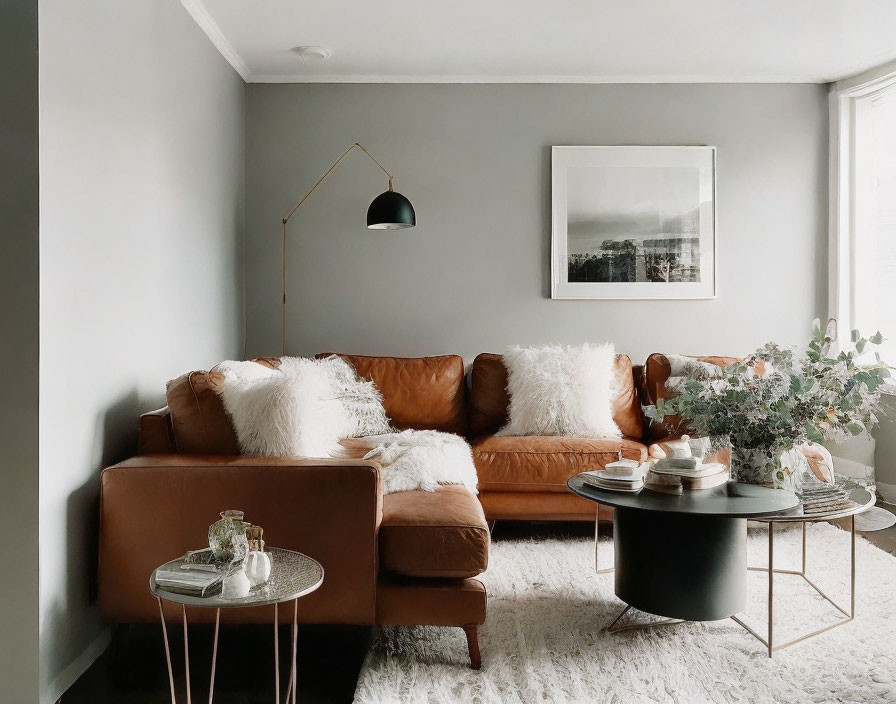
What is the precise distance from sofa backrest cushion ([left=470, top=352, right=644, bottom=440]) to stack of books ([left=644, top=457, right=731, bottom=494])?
5.10 feet

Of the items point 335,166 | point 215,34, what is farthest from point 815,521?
point 215,34

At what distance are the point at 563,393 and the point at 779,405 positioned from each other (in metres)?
1.48

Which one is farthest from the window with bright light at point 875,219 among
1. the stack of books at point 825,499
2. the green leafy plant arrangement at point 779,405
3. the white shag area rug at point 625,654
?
the stack of books at point 825,499

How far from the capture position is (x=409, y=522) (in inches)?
90.4

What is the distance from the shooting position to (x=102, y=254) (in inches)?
96.7

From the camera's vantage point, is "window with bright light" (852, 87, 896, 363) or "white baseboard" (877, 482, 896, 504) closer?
"white baseboard" (877, 482, 896, 504)

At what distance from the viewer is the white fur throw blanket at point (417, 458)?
9.00 feet

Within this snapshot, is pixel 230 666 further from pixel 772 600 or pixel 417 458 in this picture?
pixel 772 600

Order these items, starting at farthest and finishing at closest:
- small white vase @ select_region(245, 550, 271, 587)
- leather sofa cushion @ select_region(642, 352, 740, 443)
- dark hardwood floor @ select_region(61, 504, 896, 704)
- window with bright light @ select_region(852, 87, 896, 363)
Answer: window with bright light @ select_region(852, 87, 896, 363) → leather sofa cushion @ select_region(642, 352, 740, 443) → dark hardwood floor @ select_region(61, 504, 896, 704) → small white vase @ select_region(245, 550, 271, 587)

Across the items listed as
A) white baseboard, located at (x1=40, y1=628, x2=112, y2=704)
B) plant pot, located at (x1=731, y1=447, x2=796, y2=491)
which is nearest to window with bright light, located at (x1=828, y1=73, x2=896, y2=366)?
plant pot, located at (x1=731, y1=447, x2=796, y2=491)

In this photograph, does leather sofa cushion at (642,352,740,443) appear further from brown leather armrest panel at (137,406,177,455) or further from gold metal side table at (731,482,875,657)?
brown leather armrest panel at (137,406,177,455)

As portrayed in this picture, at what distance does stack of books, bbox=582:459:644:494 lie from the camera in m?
2.46

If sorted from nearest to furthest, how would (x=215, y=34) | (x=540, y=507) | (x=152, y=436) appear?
(x=152, y=436)
(x=540, y=507)
(x=215, y=34)

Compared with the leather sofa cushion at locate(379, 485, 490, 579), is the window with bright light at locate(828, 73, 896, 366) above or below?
above
